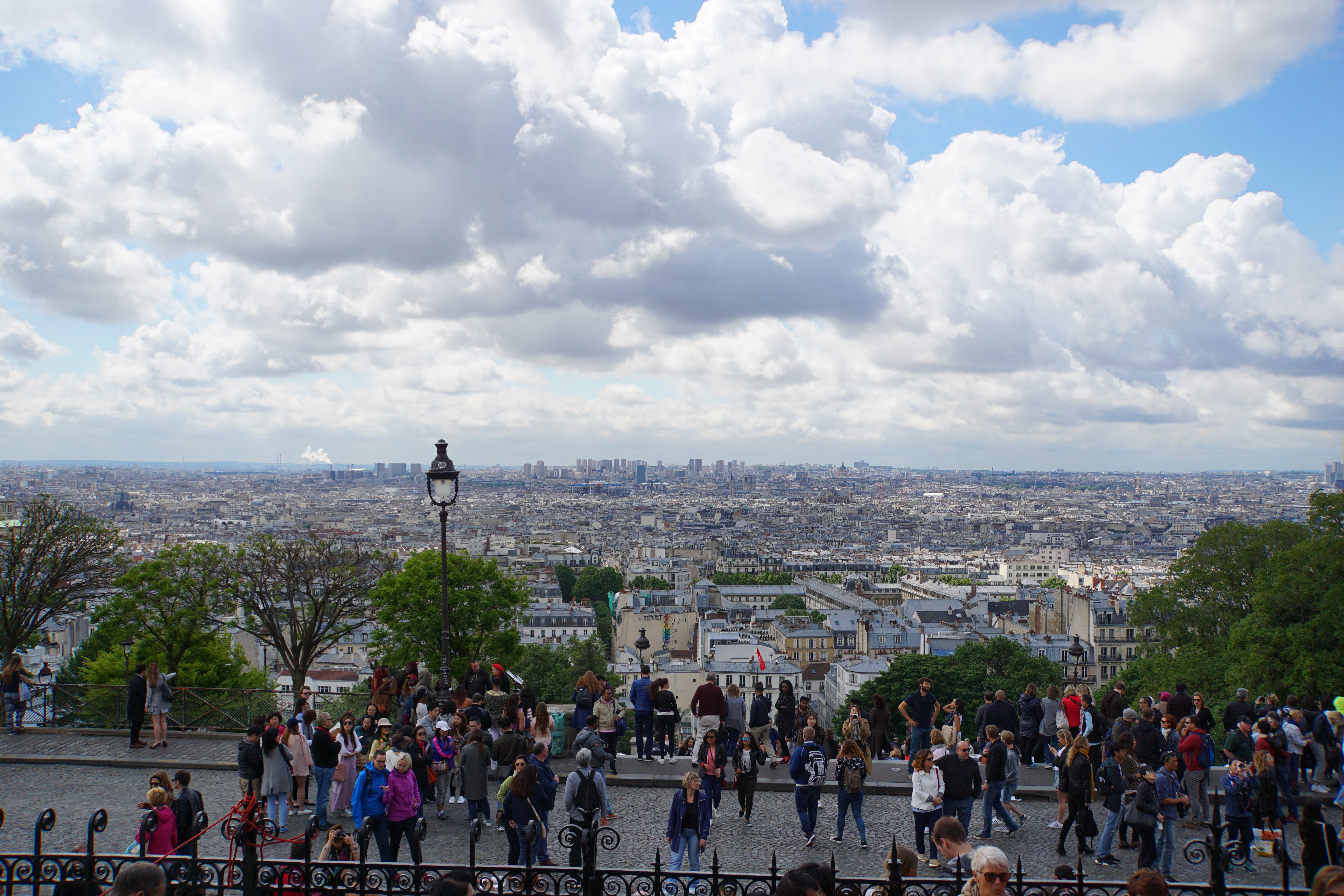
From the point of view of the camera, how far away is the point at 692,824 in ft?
31.7

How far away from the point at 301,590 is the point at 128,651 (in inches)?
311

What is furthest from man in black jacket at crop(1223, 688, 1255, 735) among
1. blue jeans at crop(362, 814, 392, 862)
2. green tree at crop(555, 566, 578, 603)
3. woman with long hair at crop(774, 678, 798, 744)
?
green tree at crop(555, 566, 578, 603)

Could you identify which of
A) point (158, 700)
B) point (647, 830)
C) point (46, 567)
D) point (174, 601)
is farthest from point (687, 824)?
point (46, 567)

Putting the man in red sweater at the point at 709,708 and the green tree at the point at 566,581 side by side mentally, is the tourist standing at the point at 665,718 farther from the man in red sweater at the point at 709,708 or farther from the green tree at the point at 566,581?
the green tree at the point at 566,581

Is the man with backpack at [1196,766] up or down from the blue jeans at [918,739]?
up

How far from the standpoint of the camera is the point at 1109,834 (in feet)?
33.6

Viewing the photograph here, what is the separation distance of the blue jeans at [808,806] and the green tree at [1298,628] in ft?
64.4

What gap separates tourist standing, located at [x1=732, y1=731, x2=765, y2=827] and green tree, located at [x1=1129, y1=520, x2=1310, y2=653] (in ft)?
96.4

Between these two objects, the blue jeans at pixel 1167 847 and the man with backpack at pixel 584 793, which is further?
the blue jeans at pixel 1167 847

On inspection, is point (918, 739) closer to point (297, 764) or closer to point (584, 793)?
point (584, 793)

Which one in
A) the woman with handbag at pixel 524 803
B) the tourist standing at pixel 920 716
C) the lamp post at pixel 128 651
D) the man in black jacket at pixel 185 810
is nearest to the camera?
the man in black jacket at pixel 185 810

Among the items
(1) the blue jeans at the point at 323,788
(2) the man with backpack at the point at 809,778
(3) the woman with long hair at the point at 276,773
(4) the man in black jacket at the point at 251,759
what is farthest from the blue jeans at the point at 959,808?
(4) the man in black jacket at the point at 251,759

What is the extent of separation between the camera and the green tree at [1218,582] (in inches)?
1403

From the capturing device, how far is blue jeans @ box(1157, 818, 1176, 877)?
9977mm
